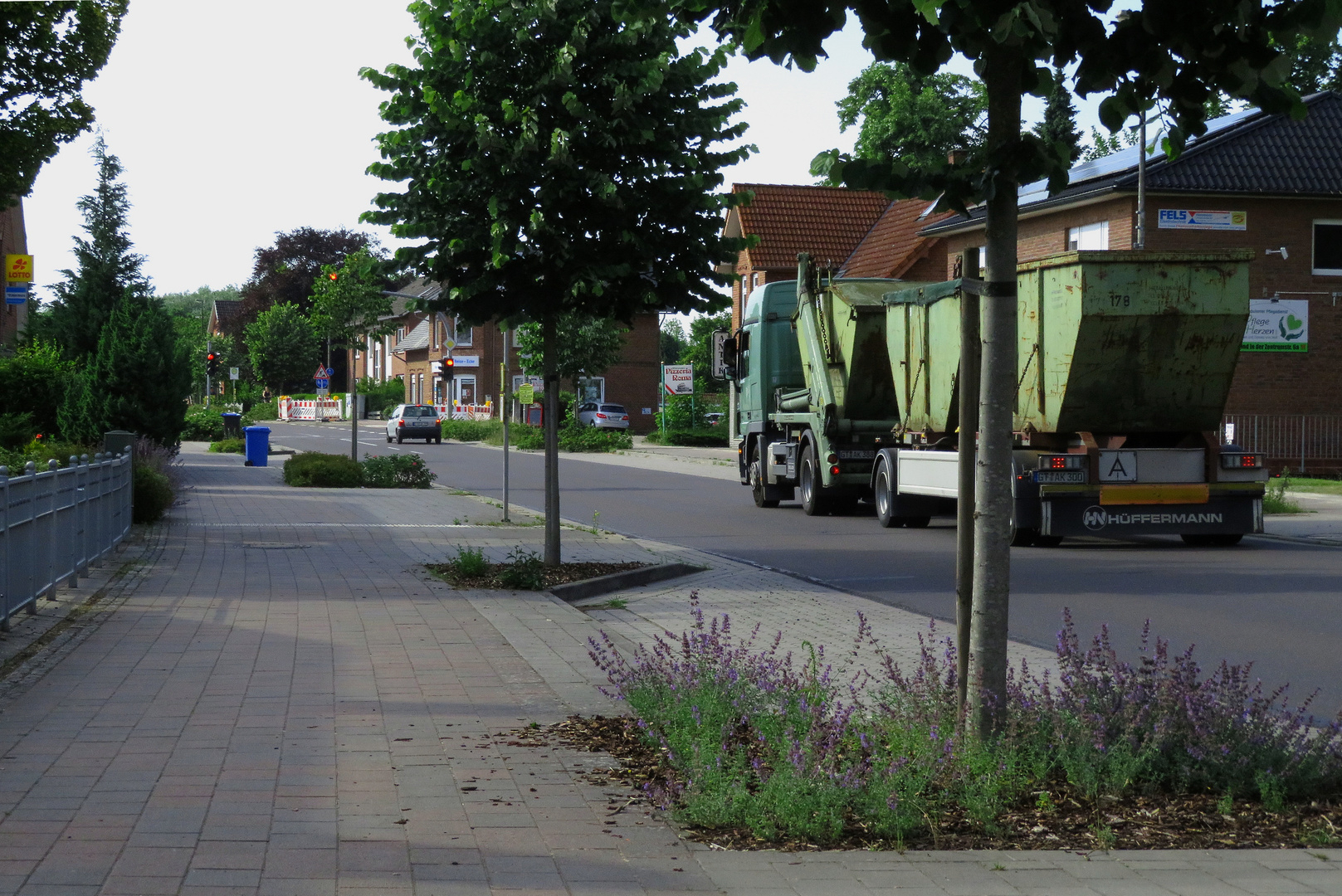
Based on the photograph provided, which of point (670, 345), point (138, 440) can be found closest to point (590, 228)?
point (138, 440)

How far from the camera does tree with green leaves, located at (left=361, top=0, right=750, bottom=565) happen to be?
39.9 feet

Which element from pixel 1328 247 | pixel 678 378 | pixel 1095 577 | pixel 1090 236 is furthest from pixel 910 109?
pixel 1095 577

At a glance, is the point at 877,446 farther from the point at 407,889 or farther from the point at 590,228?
the point at 407,889

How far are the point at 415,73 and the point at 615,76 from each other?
1.69 m

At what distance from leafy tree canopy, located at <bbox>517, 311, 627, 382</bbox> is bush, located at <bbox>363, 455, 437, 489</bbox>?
2222 cm

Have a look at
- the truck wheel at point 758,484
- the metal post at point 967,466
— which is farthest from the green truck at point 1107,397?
the metal post at point 967,466

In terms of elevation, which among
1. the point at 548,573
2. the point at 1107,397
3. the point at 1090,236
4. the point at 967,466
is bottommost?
the point at 548,573

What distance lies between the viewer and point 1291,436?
32.7 m

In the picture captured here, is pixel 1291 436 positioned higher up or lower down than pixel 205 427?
higher up

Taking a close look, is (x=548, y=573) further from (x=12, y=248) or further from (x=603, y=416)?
(x=603, y=416)

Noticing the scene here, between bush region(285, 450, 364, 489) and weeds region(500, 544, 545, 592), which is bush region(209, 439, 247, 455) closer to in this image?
bush region(285, 450, 364, 489)

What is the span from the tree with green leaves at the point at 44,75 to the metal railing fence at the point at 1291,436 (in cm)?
2436

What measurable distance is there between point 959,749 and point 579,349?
164 feet

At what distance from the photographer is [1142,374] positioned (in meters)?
16.2
